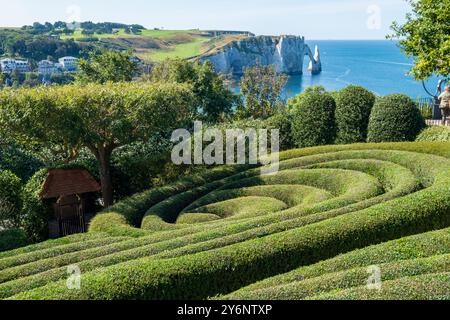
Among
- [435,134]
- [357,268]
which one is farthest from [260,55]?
[357,268]

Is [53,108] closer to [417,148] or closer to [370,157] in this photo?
[370,157]

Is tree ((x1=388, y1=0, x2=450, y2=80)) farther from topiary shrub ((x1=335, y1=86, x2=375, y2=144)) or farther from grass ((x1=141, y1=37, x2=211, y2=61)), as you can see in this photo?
grass ((x1=141, y1=37, x2=211, y2=61))

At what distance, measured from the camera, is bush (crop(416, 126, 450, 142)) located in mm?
23938

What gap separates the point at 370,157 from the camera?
75.5ft

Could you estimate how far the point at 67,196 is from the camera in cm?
2441

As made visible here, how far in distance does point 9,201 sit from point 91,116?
642 cm

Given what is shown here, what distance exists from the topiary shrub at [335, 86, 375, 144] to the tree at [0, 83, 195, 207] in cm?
994

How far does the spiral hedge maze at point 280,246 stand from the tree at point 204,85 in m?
21.2

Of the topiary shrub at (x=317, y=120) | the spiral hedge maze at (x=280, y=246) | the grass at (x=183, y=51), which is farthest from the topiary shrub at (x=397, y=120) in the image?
the grass at (x=183, y=51)

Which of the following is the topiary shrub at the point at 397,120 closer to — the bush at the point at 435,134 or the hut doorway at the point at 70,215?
the bush at the point at 435,134

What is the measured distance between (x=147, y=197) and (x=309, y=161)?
8.71 meters

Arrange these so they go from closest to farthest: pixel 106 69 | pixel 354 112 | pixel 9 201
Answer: pixel 9 201
pixel 354 112
pixel 106 69

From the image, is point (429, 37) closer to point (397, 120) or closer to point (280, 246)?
point (397, 120)

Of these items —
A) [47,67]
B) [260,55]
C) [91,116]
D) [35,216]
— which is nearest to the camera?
[91,116]
